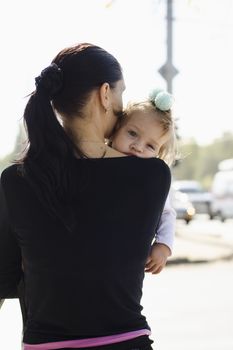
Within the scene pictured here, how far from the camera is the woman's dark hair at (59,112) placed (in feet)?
5.84

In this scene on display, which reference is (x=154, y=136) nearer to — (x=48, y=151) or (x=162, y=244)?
(x=162, y=244)

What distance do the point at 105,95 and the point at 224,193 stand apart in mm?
28489

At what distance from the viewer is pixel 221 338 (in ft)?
21.1

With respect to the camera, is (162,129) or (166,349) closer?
(162,129)

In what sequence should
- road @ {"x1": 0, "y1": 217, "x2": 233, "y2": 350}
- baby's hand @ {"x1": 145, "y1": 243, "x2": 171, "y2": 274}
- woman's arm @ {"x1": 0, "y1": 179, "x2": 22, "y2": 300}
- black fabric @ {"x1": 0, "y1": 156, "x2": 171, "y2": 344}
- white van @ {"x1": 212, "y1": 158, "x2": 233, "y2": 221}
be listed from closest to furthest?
black fabric @ {"x1": 0, "y1": 156, "x2": 171, "y2": 344}
woman's arm @ {"x1": 0, "y1": 179, "x2": 22, "y2": 300}
baby's hand @ {"x1": 145, "y1": 243, "x2": 171, "y2": 274}
road @ {"x1": 0, "y1": 217, "x2": 233, "y2": 350}
white van @ {"x1": 212, "y1": 158, "x2": 233, "y2": 221}

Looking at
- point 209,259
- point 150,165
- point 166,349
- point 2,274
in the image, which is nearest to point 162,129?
point 150,165

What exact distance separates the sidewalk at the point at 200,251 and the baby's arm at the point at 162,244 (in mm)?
10554

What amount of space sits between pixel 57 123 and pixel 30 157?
0.35 ft

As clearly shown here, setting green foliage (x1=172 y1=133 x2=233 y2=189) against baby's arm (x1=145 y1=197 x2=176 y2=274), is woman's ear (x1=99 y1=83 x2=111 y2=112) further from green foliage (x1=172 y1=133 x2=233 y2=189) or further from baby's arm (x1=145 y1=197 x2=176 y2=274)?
green foliage (x1=172 y1=133 x2=233 y2=189)

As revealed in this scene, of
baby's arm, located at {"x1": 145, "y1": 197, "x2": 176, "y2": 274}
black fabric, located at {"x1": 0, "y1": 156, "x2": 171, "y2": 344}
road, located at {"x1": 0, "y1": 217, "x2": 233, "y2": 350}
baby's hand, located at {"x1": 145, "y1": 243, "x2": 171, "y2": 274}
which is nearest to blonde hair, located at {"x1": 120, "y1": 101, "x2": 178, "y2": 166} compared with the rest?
baby's arm, located at {"x1": 145, "y1": 197, "x2": 176, "y2": 274}

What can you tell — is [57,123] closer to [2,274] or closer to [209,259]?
[2,274]

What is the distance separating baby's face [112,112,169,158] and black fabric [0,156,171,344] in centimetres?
35

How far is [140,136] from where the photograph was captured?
216cm

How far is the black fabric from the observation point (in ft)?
5.79
